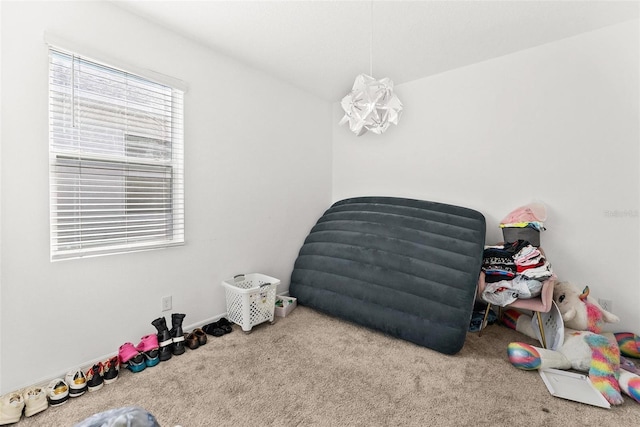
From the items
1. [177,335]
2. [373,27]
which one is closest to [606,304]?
[373,27]

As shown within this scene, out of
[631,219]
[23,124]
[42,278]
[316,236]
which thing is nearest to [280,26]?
[23,124]

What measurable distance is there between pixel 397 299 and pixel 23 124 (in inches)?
108

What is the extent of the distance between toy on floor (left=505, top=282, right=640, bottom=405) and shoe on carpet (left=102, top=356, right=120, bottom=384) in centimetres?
258

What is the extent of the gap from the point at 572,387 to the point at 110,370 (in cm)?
282

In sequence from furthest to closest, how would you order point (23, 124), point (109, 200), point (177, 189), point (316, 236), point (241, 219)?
point (316, 236)
point (241, 219)
point (177, 189)
point (109, 200)
point (23, 124)

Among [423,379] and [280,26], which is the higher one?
[280,26]

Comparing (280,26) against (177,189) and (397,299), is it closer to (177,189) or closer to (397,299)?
(177,189)

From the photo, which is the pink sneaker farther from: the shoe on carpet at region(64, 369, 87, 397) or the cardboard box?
the cardboard box

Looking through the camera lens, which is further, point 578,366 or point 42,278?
point 578,366

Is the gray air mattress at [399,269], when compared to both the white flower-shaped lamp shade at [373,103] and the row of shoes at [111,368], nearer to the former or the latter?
the row of shoes at [111,368]

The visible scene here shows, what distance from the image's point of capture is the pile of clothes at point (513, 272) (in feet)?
6.98

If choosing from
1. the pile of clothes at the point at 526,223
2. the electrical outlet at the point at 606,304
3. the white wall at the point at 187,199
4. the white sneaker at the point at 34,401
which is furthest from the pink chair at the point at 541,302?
the white sneaker at the point at 34,401

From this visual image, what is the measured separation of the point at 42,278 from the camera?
170 centimetres

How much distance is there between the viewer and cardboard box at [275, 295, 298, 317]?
2.75 m
